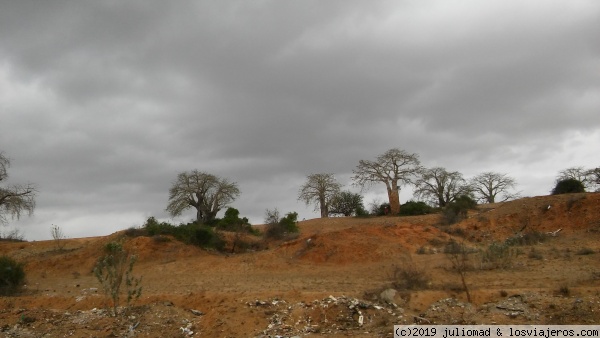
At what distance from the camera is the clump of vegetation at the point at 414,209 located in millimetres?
41591

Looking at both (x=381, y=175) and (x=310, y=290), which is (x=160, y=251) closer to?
(x=310, y=290)

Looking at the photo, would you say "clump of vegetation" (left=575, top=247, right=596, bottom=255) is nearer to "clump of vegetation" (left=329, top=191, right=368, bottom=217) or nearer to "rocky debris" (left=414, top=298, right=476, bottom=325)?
"rocky debris" (left=414, top=298, right=476, bottom=325)

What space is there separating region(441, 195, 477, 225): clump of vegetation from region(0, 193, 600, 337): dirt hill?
4.60m

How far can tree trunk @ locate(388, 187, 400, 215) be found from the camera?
43.2 meters

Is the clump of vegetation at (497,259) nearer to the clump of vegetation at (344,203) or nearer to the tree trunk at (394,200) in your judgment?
the tree trunk at (394,200)

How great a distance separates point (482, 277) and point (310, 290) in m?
5.02

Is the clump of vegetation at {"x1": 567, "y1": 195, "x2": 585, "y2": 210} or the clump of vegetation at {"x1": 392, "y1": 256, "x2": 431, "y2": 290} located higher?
the clump of vegetation at {"x1": 567, "y1": 195, "x2": 585, "y2": 210}

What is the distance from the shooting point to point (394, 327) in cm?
1006

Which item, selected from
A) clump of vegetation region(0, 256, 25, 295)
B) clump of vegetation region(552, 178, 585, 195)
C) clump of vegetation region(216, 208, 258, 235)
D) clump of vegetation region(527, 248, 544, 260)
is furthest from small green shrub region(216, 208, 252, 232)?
clump of vegetation region(552, 178, 585, 195)

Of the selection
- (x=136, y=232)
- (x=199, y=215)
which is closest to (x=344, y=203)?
(x=199, y=215)

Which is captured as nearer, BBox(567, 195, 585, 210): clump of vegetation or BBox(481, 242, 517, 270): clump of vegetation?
BBox(481, 242, 517, 270): clump of vegetation

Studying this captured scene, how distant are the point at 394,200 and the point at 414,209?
2.26m

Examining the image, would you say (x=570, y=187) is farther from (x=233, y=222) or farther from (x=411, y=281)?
(x=411, y=281)

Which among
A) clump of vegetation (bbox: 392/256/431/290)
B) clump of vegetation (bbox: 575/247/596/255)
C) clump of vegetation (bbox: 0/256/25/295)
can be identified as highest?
clump of vegetation (bbox: 0/256/25/295)
